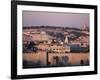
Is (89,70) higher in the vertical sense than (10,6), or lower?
lower

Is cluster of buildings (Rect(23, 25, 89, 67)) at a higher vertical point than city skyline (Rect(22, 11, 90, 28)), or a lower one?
lower

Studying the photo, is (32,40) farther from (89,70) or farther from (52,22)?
(89,70)

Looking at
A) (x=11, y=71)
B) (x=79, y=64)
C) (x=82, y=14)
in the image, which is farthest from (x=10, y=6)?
(x=79, y=64)

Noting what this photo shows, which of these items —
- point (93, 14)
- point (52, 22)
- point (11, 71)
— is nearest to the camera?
point (11, 71)

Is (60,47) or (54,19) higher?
(54,19)

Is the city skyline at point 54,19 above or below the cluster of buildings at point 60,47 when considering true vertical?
above

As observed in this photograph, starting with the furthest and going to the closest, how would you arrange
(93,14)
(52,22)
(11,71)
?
1. (93,14)
2. (52,22)
3. (11,71)

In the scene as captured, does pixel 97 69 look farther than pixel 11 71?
Yes

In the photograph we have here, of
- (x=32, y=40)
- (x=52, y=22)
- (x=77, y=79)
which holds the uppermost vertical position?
(x=52, y=22)
